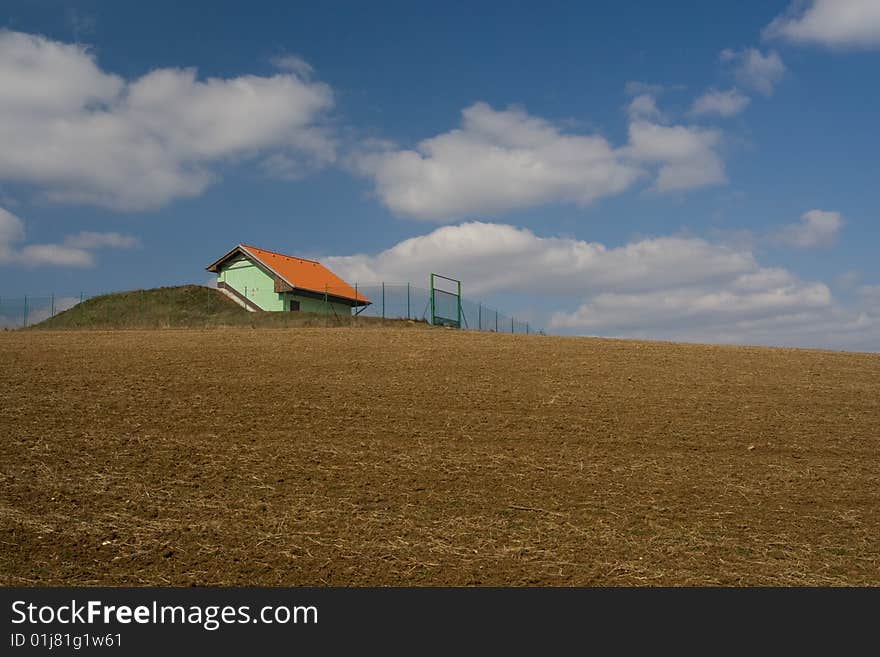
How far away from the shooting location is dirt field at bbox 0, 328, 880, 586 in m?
8.88

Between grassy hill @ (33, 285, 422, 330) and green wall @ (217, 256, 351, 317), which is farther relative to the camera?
green wall @ (217, 256, 351, 317)

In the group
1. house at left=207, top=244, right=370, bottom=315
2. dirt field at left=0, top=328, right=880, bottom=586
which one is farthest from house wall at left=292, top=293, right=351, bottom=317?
dirt field at left=0, top=328, right=880, bottom=586

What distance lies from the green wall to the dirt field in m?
24.7

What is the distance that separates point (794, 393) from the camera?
18578 millimetres

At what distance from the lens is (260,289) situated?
156 feet

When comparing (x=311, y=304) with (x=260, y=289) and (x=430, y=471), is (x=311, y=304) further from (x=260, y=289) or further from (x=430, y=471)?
(x=430, y=471)

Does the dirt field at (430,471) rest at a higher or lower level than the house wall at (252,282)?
lower

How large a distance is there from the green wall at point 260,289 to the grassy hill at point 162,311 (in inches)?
49.4

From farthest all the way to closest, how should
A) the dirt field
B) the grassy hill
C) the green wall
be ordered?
the green wall → the grassy hill → the dirt field

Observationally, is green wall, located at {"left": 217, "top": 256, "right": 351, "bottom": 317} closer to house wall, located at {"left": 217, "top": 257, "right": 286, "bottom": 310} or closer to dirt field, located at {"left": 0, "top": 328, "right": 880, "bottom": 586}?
house wall, located at {"left": 217, "top": 257, "right": 286, "bottom": 310}

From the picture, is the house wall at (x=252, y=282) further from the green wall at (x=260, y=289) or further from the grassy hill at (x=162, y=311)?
the grassy hill at (x=162, y=311)

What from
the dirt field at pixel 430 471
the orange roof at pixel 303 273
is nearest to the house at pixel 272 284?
the orange roof at pixel 303 273

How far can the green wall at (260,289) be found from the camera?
4588 centimetres

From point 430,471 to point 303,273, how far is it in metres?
39.6
